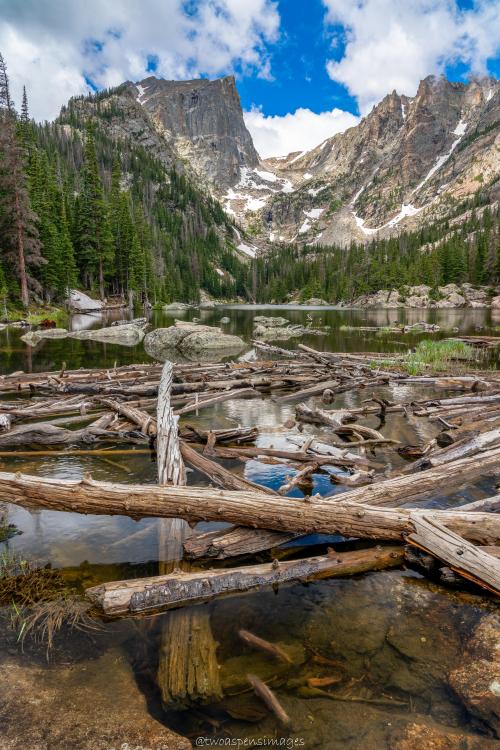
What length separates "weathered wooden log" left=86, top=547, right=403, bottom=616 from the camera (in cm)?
419

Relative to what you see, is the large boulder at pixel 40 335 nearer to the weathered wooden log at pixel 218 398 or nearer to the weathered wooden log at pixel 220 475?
the weathered wooden log at pixel 218 398

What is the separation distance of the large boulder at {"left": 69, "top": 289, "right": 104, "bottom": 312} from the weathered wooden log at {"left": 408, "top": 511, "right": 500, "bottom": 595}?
189 ft

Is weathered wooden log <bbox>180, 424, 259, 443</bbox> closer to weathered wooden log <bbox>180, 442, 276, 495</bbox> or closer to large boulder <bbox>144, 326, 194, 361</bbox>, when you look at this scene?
weathered wooden log <bbox>180, 442, 276, 495</bbox>

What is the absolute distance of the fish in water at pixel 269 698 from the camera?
3.26m

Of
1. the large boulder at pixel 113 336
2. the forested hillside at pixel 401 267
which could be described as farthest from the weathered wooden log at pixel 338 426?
the forested hillside at pixel 401 267

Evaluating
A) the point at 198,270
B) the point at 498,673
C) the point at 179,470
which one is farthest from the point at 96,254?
the point at 198,270

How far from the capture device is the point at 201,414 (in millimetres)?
12875

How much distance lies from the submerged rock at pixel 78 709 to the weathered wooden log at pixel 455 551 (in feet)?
10.9

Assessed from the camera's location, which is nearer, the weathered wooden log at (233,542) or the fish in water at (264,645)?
the fish in water at (264,645)

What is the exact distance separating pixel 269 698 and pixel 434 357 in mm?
18635

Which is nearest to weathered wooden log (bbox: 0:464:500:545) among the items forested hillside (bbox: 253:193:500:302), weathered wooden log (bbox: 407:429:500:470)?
weathered wooden log (bbox: 407:429:500:470)

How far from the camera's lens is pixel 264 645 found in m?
4.01

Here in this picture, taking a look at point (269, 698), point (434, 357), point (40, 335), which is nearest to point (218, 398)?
point (269, 698)

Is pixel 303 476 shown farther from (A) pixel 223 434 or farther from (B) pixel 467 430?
(B) pixel 467 430
